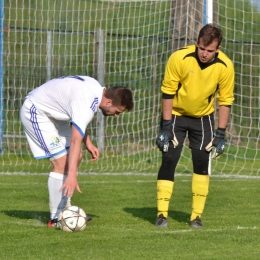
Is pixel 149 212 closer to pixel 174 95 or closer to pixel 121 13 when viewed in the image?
pixel 174 95

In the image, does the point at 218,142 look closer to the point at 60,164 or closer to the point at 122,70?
the point at 60,164

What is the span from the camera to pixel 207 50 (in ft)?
25.2

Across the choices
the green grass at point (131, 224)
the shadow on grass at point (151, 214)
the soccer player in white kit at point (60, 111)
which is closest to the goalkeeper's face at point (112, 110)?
the soccer player in white kit at point (60, 111)

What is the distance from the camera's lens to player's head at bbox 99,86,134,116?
7.62m

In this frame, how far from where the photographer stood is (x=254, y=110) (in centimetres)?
1584

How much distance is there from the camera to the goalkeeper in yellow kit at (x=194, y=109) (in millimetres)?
7914

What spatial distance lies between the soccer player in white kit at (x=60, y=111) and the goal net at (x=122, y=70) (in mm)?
5911

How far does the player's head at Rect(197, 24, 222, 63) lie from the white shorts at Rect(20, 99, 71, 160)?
168cm

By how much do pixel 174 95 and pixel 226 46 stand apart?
805cm

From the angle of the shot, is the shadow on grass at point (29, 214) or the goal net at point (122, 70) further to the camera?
the goal net at point (122, 70)

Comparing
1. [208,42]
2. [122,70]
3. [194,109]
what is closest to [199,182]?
[194,109]

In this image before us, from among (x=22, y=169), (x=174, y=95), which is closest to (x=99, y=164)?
(x=22, y=169)

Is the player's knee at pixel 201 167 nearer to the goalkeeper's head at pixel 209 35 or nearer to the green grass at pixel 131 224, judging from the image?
the green grass at pixel 131 224

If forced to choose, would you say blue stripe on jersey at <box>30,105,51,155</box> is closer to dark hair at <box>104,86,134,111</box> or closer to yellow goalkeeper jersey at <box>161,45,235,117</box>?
dark hair at <box>104,86,134,111</box>
